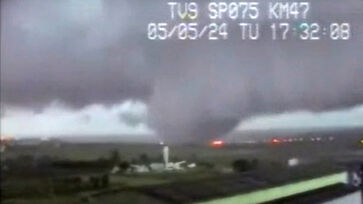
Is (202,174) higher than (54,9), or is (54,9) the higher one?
(54,9)

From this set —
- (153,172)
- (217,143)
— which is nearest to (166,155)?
(153,172)

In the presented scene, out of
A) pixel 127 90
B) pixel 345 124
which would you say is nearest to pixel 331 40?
pixel 345 124

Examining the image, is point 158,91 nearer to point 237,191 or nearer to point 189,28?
point 189,28

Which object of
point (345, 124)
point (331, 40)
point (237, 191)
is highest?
point (331, 40)

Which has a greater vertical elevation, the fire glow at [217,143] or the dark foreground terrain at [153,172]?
the fire glow at [217,143]

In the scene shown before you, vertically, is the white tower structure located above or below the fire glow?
below

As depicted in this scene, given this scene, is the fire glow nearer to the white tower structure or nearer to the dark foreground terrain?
the dark foreground terrain

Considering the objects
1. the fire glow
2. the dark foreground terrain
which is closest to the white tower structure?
the dark foreground terrain

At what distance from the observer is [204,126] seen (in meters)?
2.98

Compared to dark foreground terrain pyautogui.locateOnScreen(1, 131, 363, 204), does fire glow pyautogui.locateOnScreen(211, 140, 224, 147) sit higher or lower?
higher

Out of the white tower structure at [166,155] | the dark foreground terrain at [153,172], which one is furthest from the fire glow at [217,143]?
the white tower structure at [166,155]

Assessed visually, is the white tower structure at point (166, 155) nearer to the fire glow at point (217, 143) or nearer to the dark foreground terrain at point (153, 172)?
the dark foreground terrain at point (153, 172)

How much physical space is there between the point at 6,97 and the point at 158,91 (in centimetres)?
47

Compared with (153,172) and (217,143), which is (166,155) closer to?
(153,172)
